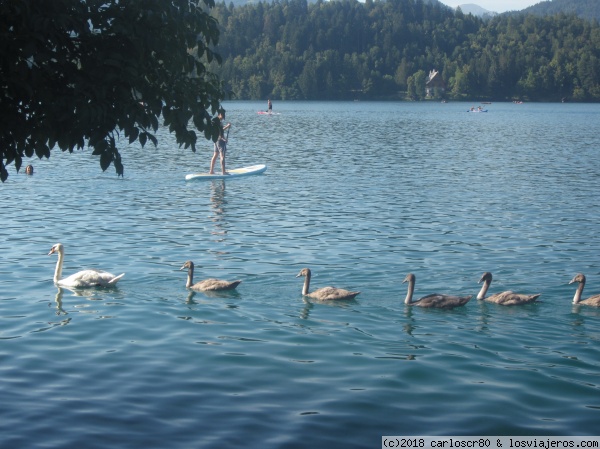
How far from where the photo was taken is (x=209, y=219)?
88.5ft

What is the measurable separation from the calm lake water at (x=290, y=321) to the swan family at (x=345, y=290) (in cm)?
22

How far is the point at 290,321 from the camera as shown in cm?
1547

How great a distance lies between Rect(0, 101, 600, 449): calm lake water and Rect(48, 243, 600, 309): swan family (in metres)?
0.22

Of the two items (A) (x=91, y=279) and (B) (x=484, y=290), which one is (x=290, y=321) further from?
(A) (x=91, y=279)

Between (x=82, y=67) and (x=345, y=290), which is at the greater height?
(x=82, y=67)

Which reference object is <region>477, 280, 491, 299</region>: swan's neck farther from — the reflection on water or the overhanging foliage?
the overhanging foliage

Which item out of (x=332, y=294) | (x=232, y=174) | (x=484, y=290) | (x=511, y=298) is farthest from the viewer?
(x=232, y=174)

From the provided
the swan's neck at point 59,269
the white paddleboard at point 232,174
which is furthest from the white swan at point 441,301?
the white paddleboard at point 232,174

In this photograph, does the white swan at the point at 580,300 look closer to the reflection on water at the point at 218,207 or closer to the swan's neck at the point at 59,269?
the reflection on water at the point at 218,207

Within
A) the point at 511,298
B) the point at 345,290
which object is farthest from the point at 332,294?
the point at 511,298

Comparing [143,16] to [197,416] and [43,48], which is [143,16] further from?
[197,416]

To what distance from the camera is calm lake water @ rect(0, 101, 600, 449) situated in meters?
10.9

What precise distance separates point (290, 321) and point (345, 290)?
70.3 inches

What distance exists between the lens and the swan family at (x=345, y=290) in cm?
1614
